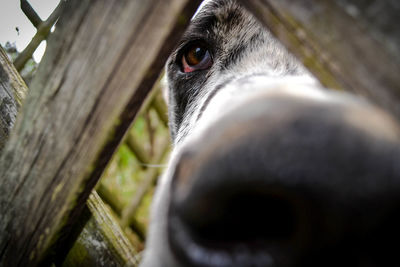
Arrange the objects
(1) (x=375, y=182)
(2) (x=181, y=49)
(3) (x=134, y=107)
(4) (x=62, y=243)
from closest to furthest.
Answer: (1) (x=375, y=182) < (3) (x=134, y=107) < (4) (x=62, y=243) < (2) (x=181, y=49)

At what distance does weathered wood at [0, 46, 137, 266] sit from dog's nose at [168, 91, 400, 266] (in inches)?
26.5

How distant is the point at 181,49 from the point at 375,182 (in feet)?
5.07

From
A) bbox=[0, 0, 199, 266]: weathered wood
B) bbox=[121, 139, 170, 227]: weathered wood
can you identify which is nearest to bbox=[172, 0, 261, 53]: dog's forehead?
bbox=[0, 0, 199, 266]: weathered wood

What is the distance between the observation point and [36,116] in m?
0.77

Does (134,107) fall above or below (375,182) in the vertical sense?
above

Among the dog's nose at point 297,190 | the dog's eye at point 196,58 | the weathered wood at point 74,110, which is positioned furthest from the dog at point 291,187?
the dog's eye at point 196,58

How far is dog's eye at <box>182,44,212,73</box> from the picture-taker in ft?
5.31

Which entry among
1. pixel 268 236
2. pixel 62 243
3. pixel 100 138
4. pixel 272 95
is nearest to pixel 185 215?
pixel 268 236

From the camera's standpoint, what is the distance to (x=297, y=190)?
0.36 m

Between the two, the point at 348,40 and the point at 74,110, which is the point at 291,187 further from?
the point at 74,110

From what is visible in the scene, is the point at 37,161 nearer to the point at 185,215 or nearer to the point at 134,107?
the point at 134,107

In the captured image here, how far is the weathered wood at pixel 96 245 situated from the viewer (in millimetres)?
983

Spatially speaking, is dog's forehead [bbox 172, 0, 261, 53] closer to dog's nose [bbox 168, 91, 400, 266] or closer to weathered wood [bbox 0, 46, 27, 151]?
weathered wood [bbox 0, 46, 27, 151]

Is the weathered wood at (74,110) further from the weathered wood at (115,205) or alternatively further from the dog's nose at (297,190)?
the weathered wood at (115,205)
